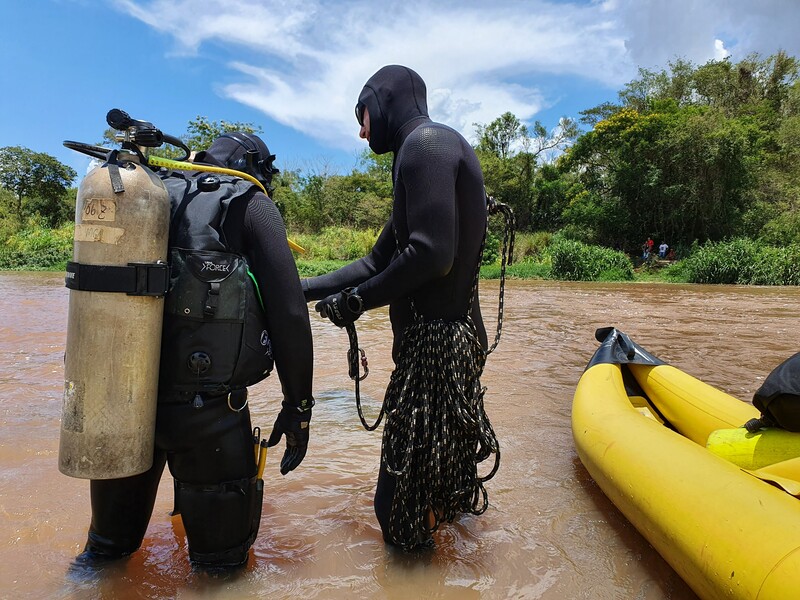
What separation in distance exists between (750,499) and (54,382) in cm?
565

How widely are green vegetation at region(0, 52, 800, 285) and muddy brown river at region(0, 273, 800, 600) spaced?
693 inches

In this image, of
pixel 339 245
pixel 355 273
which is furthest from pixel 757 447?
pixel 339 245

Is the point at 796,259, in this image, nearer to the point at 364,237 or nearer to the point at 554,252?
the point at 554,252

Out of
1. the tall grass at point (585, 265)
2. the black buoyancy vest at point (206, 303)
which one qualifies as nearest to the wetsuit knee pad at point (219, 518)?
the black buoyancy vest at point (206, 303)

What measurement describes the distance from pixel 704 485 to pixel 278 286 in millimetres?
1766

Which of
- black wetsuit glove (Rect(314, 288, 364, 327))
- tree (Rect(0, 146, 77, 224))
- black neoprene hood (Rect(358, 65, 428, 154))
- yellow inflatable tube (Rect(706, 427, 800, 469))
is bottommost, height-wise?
yellow inflatable tube (Rect(706, 427, 800, 469))

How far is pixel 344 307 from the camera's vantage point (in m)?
2.21

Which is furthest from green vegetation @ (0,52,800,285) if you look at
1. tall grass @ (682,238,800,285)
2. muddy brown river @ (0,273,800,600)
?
muddy brown river @ (0,273,800,600)

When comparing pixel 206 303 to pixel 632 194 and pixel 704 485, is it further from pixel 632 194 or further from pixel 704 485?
pixel 632 194

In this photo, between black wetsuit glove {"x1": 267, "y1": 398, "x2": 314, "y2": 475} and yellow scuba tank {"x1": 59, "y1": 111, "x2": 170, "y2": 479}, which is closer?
yellow scuba tank {"x1": 59, "y1": 111, "x2": 170, "y2": 479}

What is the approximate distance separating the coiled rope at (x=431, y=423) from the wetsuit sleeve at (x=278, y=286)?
0.50 m

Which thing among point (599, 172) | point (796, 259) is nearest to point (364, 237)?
point (599, 172)

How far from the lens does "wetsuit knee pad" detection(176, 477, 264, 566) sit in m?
1.92

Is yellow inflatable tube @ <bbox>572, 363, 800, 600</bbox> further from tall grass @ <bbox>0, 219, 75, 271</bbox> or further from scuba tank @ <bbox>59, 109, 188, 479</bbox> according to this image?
tall grass @ <bbox>0, 219, 75, 271</bbox>
